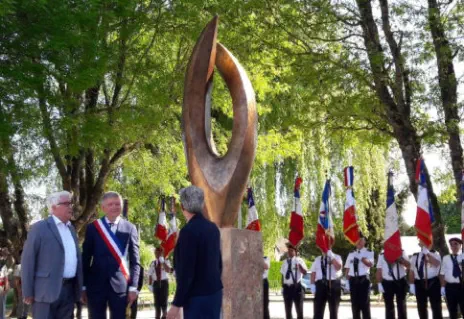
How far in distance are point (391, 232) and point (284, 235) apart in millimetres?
10325

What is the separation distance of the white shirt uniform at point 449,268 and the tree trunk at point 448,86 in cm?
202

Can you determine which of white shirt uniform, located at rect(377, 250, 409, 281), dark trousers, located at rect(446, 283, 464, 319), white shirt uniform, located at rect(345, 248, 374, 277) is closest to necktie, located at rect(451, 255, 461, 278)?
dark trousers, located at rect(446, 283, 464, 319)

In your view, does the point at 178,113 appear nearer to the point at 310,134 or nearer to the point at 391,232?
the point at 310,134

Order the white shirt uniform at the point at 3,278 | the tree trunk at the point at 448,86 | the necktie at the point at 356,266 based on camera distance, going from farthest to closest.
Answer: the white shirt uniform at the point at 3,278 < the tree trunk at the point at 448,86 < the necktie at the point at 356,266

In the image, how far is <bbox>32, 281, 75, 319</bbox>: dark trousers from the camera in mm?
6707

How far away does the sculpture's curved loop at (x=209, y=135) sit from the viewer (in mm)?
8766

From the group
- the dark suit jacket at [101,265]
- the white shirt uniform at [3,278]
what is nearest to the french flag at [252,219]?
the white shirt uniform at [3,278]

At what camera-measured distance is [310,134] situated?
61.9ft

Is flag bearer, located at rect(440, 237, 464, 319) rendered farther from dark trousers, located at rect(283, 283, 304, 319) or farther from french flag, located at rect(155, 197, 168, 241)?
french flag, located at rect(155, 197, 168, 241)

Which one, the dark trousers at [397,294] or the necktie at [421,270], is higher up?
the necktie at [421,270]

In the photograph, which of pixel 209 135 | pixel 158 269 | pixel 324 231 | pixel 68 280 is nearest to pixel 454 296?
pixel 324 231

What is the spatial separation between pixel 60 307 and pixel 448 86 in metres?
11.4

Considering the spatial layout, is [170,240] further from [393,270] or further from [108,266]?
[108,266]

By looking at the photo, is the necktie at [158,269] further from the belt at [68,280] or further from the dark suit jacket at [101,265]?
the belt at [68,280]
